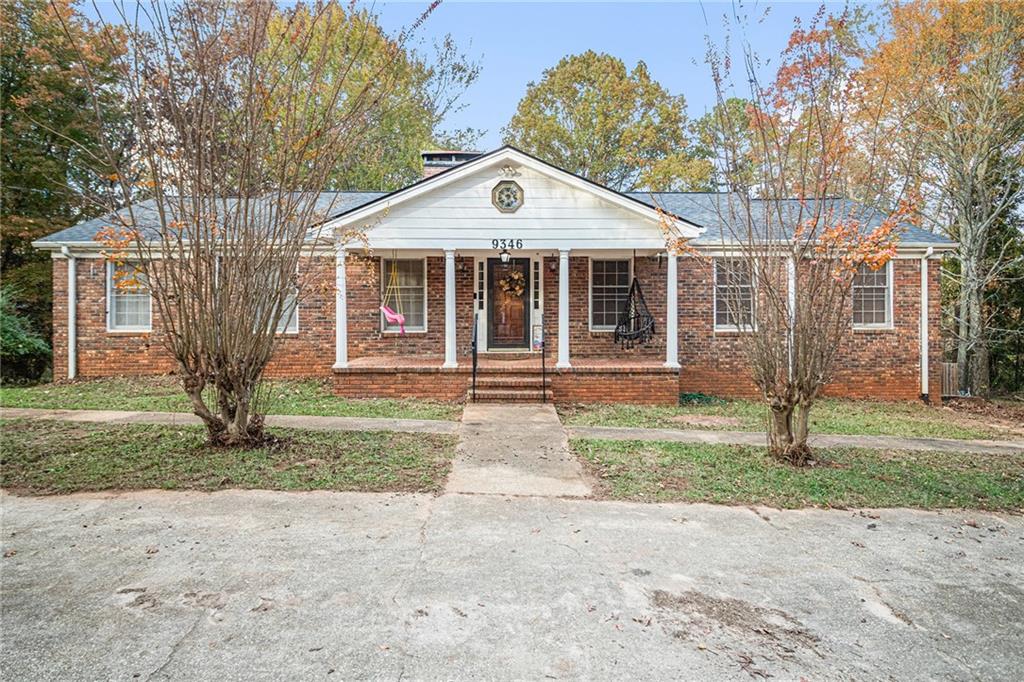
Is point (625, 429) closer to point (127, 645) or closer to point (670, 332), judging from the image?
point (670, 332)

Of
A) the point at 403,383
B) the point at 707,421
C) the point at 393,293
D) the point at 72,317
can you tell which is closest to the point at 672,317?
the point at 707,421

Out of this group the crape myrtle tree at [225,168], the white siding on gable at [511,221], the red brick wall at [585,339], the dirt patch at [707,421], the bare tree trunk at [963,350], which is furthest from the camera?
the bare tree trunk at [963,350]

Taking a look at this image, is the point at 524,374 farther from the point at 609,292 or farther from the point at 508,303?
the point at 609,292

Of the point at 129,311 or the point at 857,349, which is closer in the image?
the point at 857,349

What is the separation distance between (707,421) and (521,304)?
4.93m

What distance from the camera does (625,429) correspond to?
7.84 m

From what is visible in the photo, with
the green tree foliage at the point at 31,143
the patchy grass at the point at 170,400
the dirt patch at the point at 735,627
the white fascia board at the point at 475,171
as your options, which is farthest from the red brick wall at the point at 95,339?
the dirt patch at the point at 735,627

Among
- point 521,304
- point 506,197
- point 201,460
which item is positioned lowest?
point 201,460

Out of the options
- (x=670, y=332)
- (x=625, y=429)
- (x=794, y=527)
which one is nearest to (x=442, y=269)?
(x=670, y=332)

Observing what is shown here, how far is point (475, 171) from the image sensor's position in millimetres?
10266

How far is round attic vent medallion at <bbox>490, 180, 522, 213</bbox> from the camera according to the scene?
10.4m

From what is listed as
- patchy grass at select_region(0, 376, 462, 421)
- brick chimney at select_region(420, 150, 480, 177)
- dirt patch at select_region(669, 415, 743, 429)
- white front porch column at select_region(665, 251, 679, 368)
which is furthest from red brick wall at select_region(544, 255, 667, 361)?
brick chimney at select_region(420, 150, 480, 177)

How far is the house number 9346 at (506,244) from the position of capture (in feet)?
33.8

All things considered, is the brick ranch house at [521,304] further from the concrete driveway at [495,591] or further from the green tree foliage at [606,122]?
the green tree foliage at [606,122]
